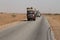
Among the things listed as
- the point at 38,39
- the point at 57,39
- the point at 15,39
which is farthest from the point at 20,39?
the point at 57,39

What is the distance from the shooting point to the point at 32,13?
46.4 m

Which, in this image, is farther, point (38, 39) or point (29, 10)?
point (29, 10)

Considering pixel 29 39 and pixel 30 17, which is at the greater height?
pixel 29 39

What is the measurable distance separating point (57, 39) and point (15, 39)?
12.9ft

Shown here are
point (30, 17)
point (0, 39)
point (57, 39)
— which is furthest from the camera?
point (30, 17)

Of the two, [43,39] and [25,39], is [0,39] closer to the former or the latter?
[25,39]

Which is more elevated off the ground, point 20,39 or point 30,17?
point 20,39

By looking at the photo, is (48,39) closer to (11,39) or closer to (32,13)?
(11,39)

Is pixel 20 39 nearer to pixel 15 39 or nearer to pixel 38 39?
pixel 15 39

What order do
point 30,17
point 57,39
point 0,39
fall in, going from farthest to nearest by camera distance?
point 30,17 → point 57,39 → point 0,39

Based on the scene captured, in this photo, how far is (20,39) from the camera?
46.5 feet

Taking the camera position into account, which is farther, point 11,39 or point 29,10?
point 29,10

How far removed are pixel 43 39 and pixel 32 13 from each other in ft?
105

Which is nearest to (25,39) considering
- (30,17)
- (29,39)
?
(29,39)
